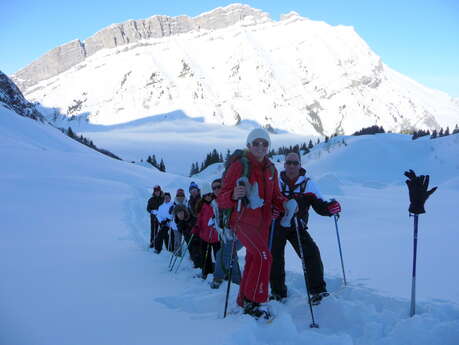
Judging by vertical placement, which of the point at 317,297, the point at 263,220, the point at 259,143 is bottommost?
the point at 317,297

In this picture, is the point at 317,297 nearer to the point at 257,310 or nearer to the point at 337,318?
the point at 337,318

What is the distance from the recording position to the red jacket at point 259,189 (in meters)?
4.42

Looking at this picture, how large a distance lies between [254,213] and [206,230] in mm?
2694

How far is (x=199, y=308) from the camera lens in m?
4.85

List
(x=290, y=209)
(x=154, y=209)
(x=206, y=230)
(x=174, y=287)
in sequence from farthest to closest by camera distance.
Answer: (x=154, y=209)
(x=206, y=230)
(x=174, y=287)
(x=290, y=209)

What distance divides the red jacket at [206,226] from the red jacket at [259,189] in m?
2.39

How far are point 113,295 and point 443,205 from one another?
16.9 m

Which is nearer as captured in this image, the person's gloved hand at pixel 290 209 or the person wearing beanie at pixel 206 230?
Answer: the person's gloved hand at pixel 290 209

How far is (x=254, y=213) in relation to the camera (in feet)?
14.8

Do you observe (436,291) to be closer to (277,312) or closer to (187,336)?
(277,312)

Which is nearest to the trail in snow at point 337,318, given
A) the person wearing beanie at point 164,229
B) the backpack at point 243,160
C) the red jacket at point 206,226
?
the red jacket at point 206,226

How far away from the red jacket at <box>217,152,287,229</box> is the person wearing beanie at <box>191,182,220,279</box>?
2.37 metres

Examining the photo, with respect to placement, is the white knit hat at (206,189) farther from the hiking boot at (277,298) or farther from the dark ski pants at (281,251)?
the hiking boot at (277,298)

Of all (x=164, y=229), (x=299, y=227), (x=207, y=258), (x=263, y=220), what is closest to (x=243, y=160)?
(x=263, y=220)
